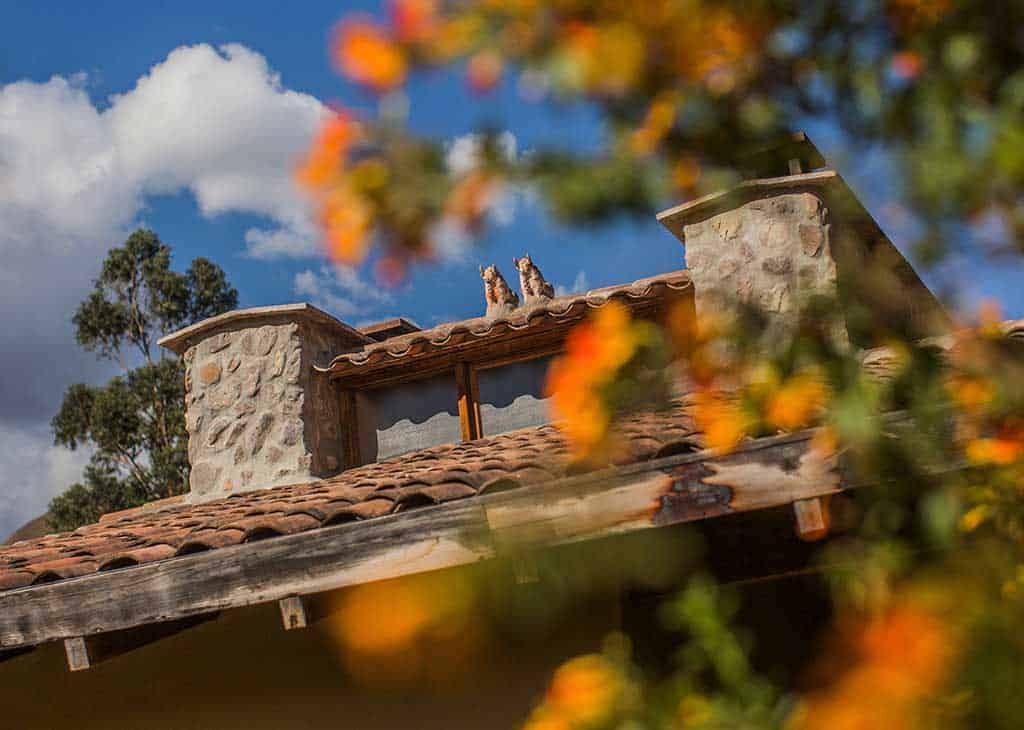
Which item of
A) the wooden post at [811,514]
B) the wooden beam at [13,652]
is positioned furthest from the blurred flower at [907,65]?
the wooden beam at [13,652]

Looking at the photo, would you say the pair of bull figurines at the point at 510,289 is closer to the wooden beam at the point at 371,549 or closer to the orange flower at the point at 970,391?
the wooden beam at the point at 371,549

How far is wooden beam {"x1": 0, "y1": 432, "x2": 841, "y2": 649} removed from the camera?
268 centimetres

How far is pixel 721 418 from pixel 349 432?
21.5 ft

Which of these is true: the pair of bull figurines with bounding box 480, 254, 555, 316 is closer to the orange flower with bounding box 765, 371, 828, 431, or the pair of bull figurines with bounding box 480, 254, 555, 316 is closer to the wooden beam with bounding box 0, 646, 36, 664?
the wooden beam with bounding box 0, 646, 36, 664

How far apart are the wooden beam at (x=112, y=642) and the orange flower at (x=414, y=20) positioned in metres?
2.87

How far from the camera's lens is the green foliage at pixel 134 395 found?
1698 cm

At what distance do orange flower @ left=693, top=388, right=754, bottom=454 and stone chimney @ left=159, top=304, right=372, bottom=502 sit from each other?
5.97 m

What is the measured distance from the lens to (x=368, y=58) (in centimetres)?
109

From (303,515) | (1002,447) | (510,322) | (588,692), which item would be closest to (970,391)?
(1002,447)

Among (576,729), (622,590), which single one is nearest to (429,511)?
(622,590)

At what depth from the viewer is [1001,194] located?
1044 millimetres

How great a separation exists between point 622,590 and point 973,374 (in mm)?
2799

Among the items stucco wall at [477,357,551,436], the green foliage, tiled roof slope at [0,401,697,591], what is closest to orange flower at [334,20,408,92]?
tiled roof slope at [0,401,697,591]

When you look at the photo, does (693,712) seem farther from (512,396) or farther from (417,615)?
(512,396)
